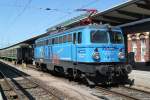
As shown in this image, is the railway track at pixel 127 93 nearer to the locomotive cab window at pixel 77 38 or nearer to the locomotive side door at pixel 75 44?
the locomotive side door at pixel 75 44

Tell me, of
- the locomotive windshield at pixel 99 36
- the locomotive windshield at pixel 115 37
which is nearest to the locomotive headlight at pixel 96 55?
the locomotive windshield at pixel 99 36

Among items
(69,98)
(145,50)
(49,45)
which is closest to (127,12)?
(49,45)

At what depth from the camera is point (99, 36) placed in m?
16.8

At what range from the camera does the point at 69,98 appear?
13.6 metres

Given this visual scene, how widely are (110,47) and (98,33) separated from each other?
90 cm

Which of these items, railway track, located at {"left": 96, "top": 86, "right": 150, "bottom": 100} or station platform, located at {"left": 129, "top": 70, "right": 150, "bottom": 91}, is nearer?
railway track, located at {"left": 96, "top": 86, "right": 150, "bottom": 100}

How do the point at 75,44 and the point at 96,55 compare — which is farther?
the point at 75,44

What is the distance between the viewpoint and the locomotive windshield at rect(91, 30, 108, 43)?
16703 mm

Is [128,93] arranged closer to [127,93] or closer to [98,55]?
[127,93]

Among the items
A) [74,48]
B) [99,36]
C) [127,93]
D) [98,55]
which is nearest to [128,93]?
[127,93]

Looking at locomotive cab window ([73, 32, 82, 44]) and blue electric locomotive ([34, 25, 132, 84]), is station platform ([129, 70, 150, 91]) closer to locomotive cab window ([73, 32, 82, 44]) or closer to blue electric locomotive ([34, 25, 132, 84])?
blue electric locomotive ([34, 25, 132, 84])

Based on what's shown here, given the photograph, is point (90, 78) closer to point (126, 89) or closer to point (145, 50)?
point (126, 89)

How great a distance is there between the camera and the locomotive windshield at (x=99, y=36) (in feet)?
54.8

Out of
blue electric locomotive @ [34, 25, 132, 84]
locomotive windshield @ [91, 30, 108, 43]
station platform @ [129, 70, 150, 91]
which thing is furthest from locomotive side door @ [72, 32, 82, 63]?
station platform @ [129, 70, 150, 91]
